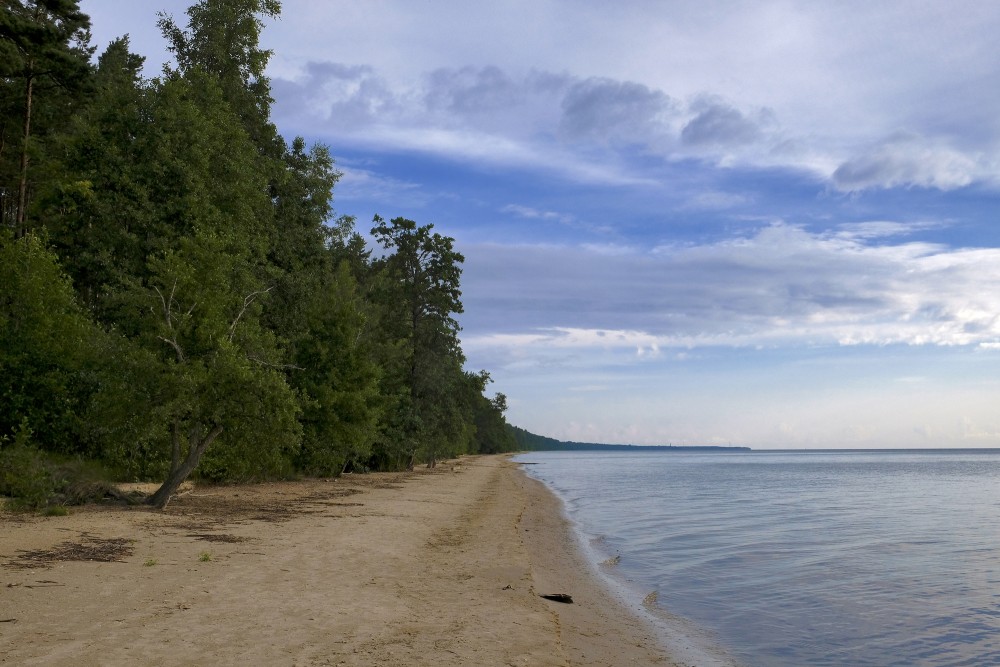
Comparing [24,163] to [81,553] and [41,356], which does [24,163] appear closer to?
[41,356]

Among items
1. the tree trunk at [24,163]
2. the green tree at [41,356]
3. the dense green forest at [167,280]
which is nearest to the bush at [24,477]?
the dense green forest at [167,280]

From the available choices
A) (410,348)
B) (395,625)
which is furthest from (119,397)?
(410,348)

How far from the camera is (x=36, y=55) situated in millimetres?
27328

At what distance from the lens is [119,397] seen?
734 inches

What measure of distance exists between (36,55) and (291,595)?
26.9 m

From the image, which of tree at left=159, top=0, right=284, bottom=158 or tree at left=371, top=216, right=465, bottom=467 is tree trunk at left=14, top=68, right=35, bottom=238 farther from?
tree at left=371, top=216, right=465, bottom=467

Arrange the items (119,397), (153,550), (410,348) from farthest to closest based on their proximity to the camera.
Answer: (410,348) → (119,397) → (153,550)

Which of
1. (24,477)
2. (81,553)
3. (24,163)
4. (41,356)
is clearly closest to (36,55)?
(24,163)

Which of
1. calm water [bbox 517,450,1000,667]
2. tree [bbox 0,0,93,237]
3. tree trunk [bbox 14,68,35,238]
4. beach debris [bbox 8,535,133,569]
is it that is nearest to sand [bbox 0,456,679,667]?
beach debris [bbox 8,535,133,569]

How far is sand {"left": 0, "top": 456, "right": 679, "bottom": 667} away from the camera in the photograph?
7758 mm

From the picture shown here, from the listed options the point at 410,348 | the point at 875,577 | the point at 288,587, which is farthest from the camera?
the point at 410,348

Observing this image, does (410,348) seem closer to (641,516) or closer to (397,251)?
(397,251)

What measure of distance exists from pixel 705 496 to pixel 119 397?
3644 cm

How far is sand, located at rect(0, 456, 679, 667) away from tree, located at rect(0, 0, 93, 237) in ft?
52.4
